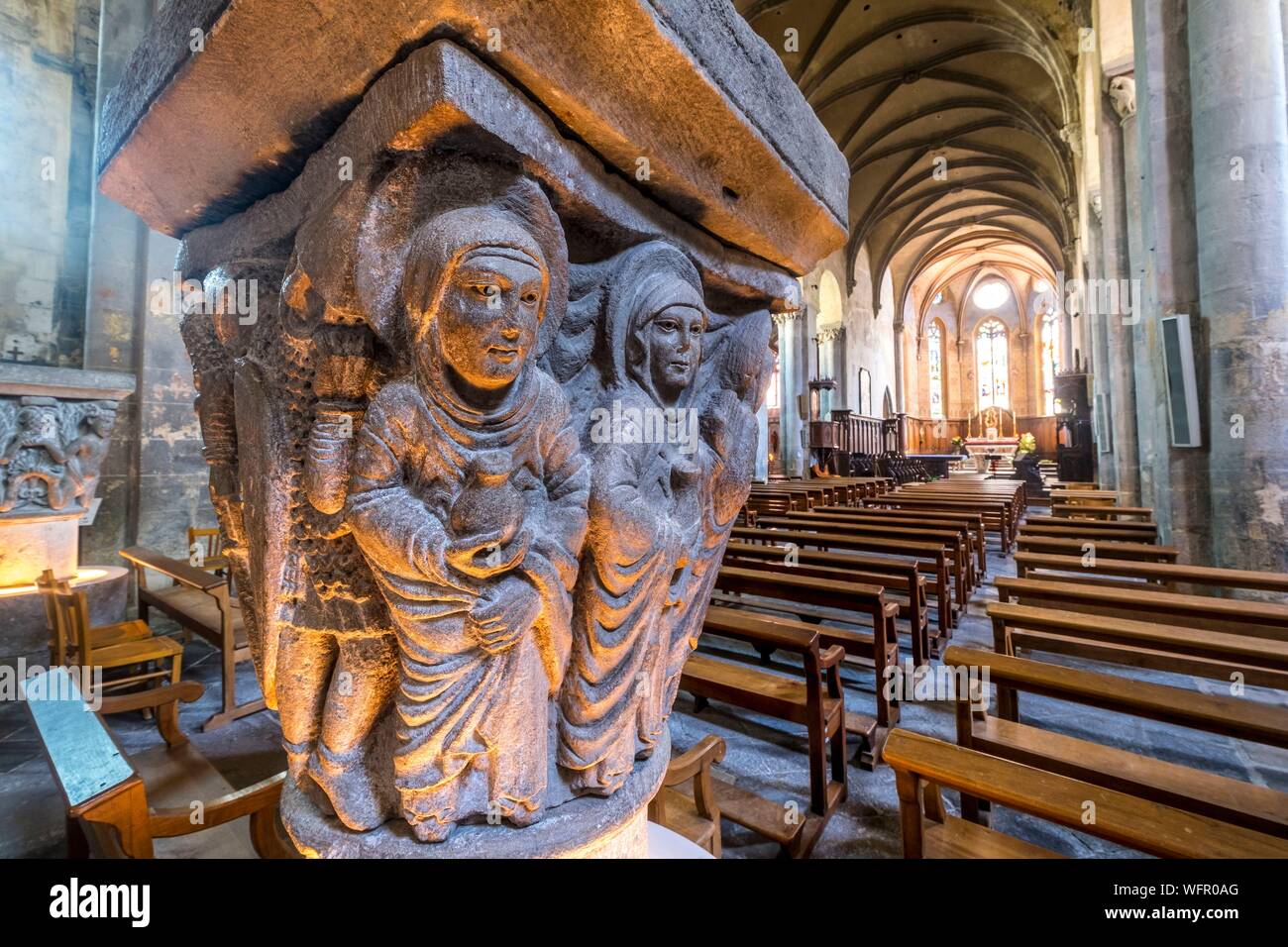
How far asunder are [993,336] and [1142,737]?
1153 inches

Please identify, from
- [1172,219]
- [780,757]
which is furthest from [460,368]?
[1172,219]

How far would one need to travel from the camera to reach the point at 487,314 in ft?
2.75

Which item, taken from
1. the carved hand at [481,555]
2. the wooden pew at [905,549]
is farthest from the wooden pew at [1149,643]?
the carved hand at [481,555]

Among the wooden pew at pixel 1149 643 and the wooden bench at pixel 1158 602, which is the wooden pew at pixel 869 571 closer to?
the wooden bench at pixel 1158 602

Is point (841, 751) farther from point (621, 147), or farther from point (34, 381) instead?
point (34, 381)

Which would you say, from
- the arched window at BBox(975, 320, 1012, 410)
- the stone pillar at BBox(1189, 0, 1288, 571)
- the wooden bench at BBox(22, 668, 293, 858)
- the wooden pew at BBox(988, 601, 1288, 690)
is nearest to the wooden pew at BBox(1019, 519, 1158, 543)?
the stone pillar at BBox(1189, 0, 1288, 571)

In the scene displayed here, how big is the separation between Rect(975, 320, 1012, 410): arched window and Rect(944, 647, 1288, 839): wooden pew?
94.4 feet

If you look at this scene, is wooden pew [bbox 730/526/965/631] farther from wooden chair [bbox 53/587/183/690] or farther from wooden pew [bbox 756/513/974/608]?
wooden chair [bbox 53/587/183/690]

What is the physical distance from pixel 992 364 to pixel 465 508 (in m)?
31.4

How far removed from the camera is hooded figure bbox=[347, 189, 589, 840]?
0.85 metres

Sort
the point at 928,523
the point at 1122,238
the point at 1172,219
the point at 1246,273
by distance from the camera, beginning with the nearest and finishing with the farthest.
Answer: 1. the point at 1246,273
2. the point at 1172,219
3. the point at 928,523
4. the point at 1122,238

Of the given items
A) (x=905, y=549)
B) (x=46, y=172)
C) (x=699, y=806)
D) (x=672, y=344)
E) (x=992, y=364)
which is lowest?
(x=699, y=806)

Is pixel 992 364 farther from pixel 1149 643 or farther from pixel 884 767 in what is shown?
pixel 884 767

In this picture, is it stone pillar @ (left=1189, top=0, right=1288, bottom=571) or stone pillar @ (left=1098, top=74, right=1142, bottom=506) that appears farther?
stone pillar @ (left=1098, top=74, right=1142, bottom=506)
